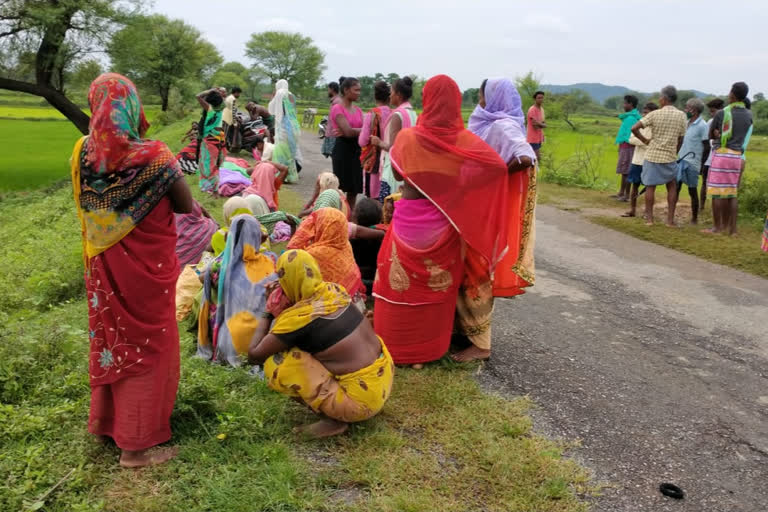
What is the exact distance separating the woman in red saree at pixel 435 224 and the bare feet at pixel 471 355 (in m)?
0.19

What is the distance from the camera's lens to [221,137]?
949 centimetres

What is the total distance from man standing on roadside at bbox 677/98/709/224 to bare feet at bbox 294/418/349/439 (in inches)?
297

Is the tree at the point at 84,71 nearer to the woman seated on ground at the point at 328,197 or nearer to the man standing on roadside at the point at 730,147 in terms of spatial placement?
the woman seated on ground at the point at 328,197

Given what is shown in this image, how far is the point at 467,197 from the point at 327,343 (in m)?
1.42

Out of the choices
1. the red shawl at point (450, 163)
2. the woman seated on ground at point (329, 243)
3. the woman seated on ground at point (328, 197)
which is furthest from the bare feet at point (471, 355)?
the woman seated on ground at point (328, 197)

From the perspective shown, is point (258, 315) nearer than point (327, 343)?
No

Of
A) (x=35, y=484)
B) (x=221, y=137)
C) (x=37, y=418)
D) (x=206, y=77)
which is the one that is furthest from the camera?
(x=206, y=77)

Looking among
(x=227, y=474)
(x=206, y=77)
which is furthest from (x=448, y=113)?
(x=206, y=77)

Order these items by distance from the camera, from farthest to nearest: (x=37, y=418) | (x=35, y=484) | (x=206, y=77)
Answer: (x=206, y=77)
(x=37, y=418)
(x=35, y=484)

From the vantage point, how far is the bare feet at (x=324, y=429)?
10.3 ft

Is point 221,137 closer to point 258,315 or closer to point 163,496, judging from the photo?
point 258,315

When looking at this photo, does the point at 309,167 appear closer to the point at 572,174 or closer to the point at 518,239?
the point at 572,174

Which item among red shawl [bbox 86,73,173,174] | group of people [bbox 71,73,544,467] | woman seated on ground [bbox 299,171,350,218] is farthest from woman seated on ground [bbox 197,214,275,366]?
red shawl [bbox 86,73,173,174]

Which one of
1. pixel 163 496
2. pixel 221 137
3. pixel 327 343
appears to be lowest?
pixel 163 496
